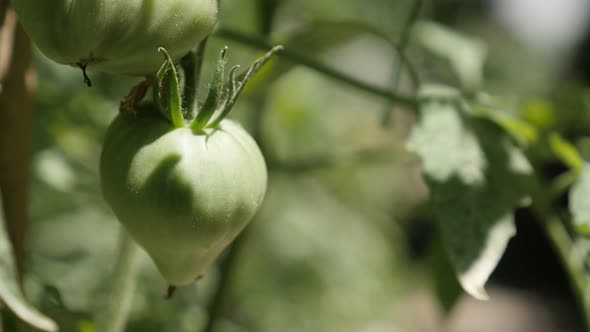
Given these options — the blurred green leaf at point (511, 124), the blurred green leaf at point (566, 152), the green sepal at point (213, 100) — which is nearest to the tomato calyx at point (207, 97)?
the green sepal at point (213, 100)

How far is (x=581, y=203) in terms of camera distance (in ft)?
1.81

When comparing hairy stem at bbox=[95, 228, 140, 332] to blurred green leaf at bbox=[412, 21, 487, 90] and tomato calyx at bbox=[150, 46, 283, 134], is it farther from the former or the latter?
blurred green leaf at bbox=[412, 21, 487, 90]

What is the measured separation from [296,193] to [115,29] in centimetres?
106

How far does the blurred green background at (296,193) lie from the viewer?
816 mm

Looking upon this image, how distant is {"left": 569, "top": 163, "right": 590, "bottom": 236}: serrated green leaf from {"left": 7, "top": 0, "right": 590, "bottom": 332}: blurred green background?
0.65 ft

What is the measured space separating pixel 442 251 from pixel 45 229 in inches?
24.6

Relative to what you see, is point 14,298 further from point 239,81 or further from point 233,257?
point 233,257

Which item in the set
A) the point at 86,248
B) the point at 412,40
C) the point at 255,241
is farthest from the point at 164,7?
the point at 255,241

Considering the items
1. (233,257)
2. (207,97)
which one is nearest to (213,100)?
(207,97)

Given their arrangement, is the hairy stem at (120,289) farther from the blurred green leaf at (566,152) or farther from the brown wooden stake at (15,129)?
the blurred green leaf at (566,152)

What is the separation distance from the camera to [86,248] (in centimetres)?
103

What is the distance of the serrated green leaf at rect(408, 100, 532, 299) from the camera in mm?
495

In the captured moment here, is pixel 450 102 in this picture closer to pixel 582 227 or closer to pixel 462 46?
pixel 582 227

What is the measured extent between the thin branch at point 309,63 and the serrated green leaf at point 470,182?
3cm
